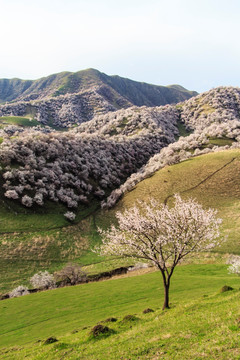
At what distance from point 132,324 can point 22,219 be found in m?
66.6

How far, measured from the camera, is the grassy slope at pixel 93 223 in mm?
62281

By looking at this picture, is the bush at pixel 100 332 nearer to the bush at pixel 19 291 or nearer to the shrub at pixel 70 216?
the bush at pixel 19 291

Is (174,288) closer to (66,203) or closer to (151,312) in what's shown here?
(151,312)

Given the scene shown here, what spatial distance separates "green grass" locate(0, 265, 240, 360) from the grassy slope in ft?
71.6

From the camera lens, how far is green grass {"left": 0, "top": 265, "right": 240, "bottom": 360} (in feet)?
44.3

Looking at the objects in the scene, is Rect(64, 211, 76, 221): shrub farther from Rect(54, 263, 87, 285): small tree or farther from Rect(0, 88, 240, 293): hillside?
Rect(54, 263, 87, 285): small tree

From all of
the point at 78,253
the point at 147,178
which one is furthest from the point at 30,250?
the point at 147,178

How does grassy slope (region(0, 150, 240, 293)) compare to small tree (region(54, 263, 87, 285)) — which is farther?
grassy slope (region(0, 150, 240, 293))

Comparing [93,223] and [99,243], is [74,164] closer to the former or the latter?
[93,223]

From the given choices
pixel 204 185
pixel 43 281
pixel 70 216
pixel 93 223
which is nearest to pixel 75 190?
pixel 70 216

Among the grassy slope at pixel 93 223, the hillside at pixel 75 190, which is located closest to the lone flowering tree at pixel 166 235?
the grassy slope at pixel 93 223

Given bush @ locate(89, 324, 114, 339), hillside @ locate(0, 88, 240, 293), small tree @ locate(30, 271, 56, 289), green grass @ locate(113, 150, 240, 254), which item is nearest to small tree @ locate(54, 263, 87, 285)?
small tree @ locate(30, 271, 56, 289)

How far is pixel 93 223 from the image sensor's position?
3492 inches

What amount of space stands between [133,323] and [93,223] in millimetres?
68869
